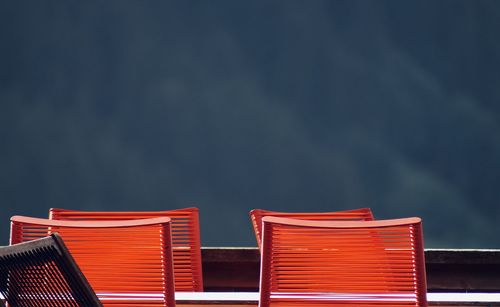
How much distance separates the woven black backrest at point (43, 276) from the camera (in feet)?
2.95

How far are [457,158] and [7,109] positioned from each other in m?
3.89

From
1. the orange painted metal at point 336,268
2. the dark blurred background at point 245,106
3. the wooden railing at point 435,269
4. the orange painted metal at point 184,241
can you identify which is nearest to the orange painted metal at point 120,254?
the orange painted metal at point 336,268

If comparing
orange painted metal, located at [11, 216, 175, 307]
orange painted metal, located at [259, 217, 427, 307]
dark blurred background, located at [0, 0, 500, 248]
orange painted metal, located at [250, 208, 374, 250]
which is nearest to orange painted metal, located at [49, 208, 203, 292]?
orange painted metal, located at [250, 208, 374, 250]

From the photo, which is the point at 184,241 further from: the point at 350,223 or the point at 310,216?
the point at 350,223

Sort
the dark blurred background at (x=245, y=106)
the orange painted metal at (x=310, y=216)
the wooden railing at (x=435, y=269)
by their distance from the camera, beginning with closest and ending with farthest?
1. the orange painted metal at (x=310, y=216)
2. the wooden railing at (x=435, y=269)
3. the dark blurred background at (x=245, y=106)

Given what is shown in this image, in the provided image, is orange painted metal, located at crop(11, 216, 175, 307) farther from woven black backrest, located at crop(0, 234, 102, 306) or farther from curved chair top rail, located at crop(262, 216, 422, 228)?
woven black backrest, located at crop(0, 234, 102, 306)

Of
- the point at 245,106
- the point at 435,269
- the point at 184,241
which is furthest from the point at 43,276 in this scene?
the point at 245,106

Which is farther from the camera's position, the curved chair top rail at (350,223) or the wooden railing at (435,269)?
the wooden railing at (435,269)

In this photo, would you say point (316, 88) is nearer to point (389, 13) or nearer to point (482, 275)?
point (389, 13)

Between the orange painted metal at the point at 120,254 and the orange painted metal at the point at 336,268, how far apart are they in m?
0.21

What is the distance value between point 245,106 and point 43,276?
17.4ft

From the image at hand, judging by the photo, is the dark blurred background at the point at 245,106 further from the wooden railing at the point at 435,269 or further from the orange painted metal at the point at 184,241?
the orange painted metal at the point at 184,241

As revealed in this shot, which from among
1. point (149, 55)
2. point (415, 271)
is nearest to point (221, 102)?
point (149, 55)

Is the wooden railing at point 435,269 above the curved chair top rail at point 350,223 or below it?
above
